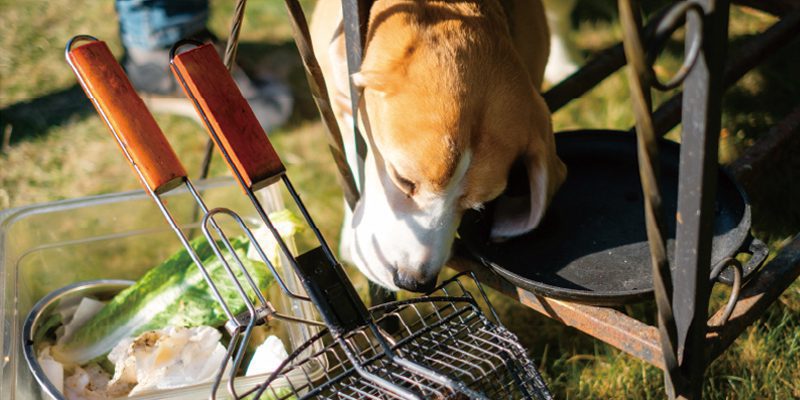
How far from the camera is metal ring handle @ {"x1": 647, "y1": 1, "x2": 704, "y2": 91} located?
827 mm

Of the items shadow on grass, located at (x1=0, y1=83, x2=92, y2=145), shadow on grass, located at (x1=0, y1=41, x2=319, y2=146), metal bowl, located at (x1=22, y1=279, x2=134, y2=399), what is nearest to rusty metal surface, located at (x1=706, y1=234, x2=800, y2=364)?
metal bowl, located at (x1=22, y1=279, x2=134, y2=399)

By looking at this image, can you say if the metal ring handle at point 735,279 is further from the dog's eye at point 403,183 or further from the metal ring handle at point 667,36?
the dog's eye at point 403,183

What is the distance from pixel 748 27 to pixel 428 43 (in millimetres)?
2375

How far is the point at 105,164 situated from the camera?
2760 mm

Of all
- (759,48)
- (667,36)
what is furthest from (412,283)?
(759,48)

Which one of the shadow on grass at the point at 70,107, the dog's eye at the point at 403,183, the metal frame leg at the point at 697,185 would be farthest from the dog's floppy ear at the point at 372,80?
the shadow on grass at the point at 70,107

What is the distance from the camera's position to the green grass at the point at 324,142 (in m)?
1.78

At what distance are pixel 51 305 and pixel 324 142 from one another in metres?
1.27

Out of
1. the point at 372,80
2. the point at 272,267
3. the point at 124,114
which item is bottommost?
the point at 272,267

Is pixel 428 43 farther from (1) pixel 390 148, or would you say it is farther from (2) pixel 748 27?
(2) pixel 748 27

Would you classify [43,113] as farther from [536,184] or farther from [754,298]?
[754,298]

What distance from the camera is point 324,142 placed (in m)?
2.82

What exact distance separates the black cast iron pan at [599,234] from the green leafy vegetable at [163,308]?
1.56ft

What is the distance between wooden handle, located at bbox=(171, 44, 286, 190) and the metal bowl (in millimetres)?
585
